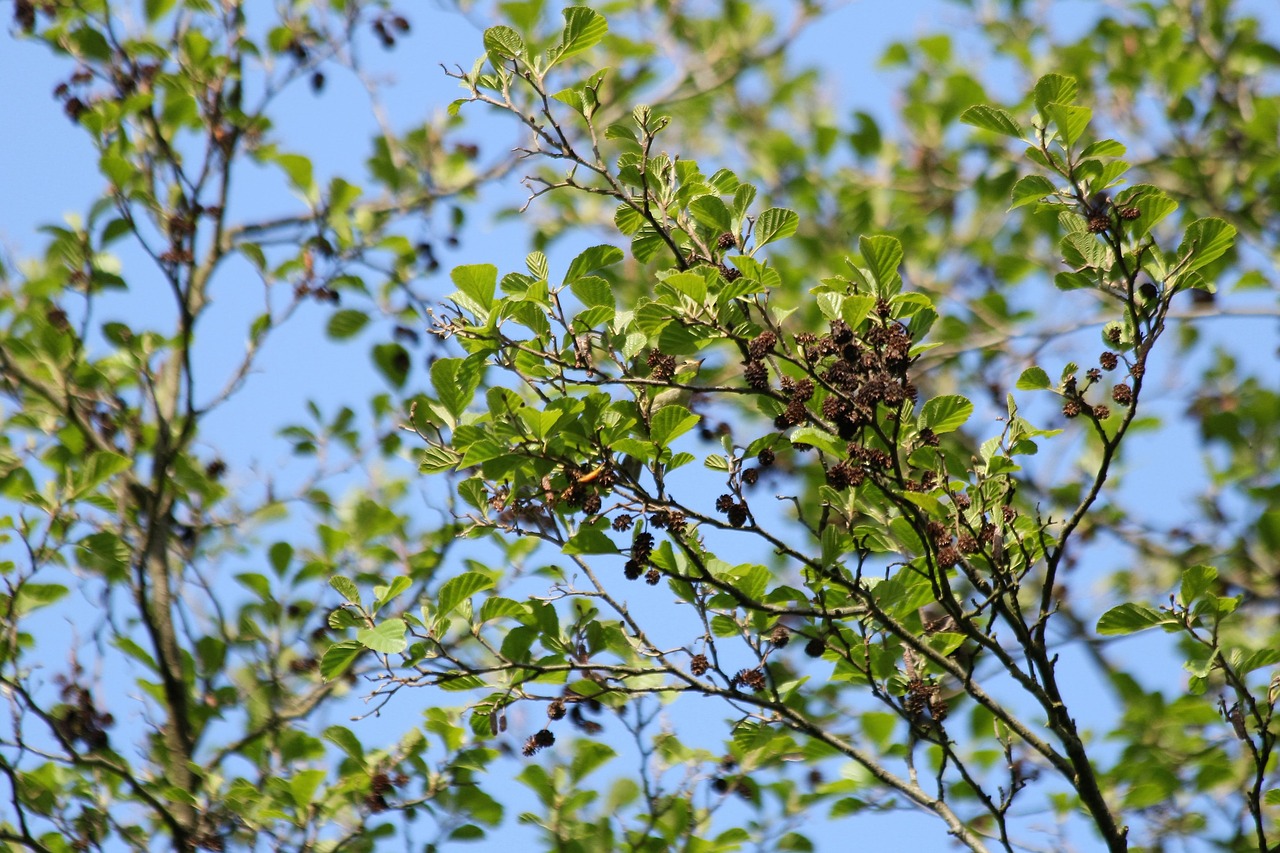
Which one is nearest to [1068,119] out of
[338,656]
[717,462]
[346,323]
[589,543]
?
[717,462]

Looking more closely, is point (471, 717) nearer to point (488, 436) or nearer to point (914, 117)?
point (488, 436)

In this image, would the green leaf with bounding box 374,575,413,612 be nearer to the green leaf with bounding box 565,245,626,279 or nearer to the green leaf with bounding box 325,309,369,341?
the green leaf with bounding box 565,245,626,279

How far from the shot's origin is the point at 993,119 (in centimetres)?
244

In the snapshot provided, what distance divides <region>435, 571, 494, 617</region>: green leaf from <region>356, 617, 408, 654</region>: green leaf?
148mm

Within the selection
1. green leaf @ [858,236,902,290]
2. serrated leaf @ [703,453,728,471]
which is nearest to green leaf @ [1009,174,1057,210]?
green leaf @ [858,236,902,290]

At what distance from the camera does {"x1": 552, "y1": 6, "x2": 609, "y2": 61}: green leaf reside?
2.52 metres

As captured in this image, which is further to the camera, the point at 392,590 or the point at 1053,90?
the point at 392,590

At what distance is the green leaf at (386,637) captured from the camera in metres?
2.42

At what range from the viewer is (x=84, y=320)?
4.84m

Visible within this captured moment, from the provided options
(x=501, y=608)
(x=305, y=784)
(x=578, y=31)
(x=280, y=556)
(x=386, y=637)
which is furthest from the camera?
(x=280, y=556)

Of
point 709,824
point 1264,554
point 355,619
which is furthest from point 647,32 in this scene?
point 355,619

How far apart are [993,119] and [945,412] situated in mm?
603

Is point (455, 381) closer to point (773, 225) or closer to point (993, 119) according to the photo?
point (773, 225)

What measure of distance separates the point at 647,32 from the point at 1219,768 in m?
5.21
